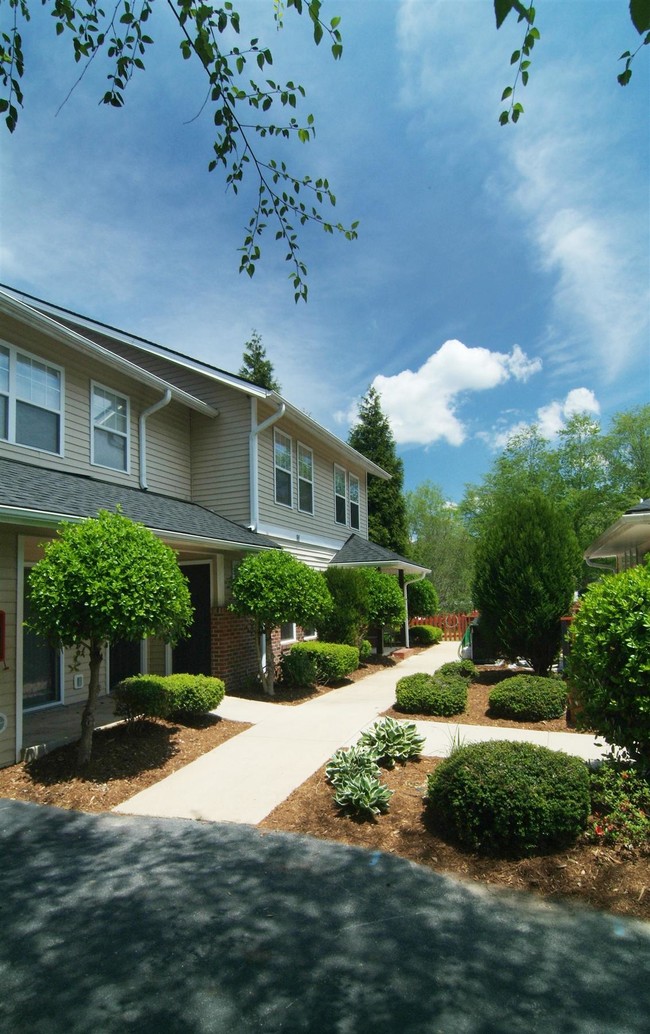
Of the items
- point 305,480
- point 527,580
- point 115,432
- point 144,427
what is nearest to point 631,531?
point 527,580

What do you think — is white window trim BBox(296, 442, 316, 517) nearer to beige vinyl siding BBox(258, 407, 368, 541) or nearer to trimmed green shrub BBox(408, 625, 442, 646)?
beige vinyl siding BBox(258, 407, 368, 541)

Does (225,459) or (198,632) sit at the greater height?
(225,459)

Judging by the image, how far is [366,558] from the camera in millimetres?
16344

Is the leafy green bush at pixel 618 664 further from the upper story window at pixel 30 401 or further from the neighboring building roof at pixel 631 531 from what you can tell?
the upper story window at pixel 30 401

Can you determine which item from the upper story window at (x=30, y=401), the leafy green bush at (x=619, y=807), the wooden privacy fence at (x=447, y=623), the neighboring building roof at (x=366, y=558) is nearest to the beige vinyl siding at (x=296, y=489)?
the neighboring building roof at (x=366, y=558)

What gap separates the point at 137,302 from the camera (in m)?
9.88

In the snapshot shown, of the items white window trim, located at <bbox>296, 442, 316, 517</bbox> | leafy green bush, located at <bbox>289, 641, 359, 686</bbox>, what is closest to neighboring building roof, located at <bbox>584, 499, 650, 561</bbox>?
leafy green bush, located at <bbox>289, 641, 359, 686</bbox>

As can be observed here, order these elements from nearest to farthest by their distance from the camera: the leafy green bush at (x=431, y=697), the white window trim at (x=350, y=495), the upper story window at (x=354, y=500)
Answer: the leafy green bush at (x=431, y=697) → the white window trim at (x=350, y=495) → the upper story window at (x=354, y=500)

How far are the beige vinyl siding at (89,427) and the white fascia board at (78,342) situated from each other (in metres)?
0.27

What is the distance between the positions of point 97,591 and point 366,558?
36.2 feet

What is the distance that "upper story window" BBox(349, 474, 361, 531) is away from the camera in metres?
19.1

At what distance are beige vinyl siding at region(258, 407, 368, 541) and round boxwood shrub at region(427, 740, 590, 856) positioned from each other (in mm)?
8780

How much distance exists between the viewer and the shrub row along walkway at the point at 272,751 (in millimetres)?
5398

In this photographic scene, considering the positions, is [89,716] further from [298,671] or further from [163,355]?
[163,355]
